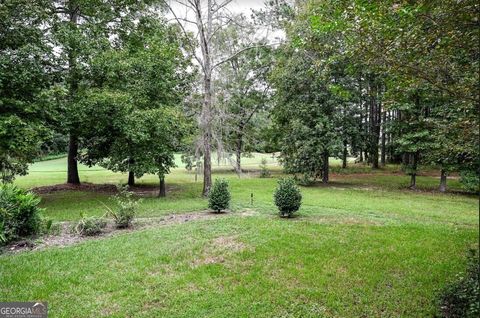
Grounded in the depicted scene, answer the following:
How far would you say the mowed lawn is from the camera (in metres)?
4.47

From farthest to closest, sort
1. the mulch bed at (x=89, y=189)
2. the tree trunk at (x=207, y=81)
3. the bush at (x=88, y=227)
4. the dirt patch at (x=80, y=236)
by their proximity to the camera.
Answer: the mulch bed at (x=89, y=189) < the tree trunk at (x=207, y=81) < the bush at (x=88, y=227) < the dirt patch at (x=80, y=236)

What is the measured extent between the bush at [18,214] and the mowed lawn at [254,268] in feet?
3.89

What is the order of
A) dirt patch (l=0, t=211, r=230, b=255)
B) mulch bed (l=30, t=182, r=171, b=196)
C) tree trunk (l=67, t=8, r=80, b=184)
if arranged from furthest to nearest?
mulch bed (l=30, t=182, r=171, b=196)
tree trunk (l=67, t=8, r=80, b=184)
dirt patch (l=0, t=211, r=230, b=255)

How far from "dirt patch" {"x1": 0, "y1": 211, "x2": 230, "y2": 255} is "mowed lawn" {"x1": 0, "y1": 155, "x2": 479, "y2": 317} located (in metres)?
0.49

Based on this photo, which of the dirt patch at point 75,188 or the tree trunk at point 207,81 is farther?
the dirt patch at point 75,188

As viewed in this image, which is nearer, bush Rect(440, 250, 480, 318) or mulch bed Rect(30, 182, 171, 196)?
bush Rect(440, 250, 480, 318)

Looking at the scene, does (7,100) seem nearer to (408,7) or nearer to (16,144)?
(16,144)

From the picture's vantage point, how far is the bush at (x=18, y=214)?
7074mm

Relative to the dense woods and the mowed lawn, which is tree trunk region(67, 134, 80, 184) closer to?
the dense woods

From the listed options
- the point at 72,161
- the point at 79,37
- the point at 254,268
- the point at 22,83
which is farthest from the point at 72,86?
the point at 254,268

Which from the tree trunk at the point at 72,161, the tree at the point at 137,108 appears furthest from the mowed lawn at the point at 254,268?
the tree trunk at the point at 72,161

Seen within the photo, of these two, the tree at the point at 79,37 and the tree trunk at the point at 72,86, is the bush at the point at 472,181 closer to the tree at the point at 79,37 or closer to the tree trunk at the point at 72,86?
the tree at the point at 79,37

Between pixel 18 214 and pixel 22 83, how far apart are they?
192 inches

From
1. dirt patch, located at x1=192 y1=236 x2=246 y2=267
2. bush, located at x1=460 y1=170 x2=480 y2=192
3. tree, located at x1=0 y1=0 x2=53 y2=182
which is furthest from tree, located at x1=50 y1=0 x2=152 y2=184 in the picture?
bush, located at x1=460 y1=170 x2=480 y2=192
